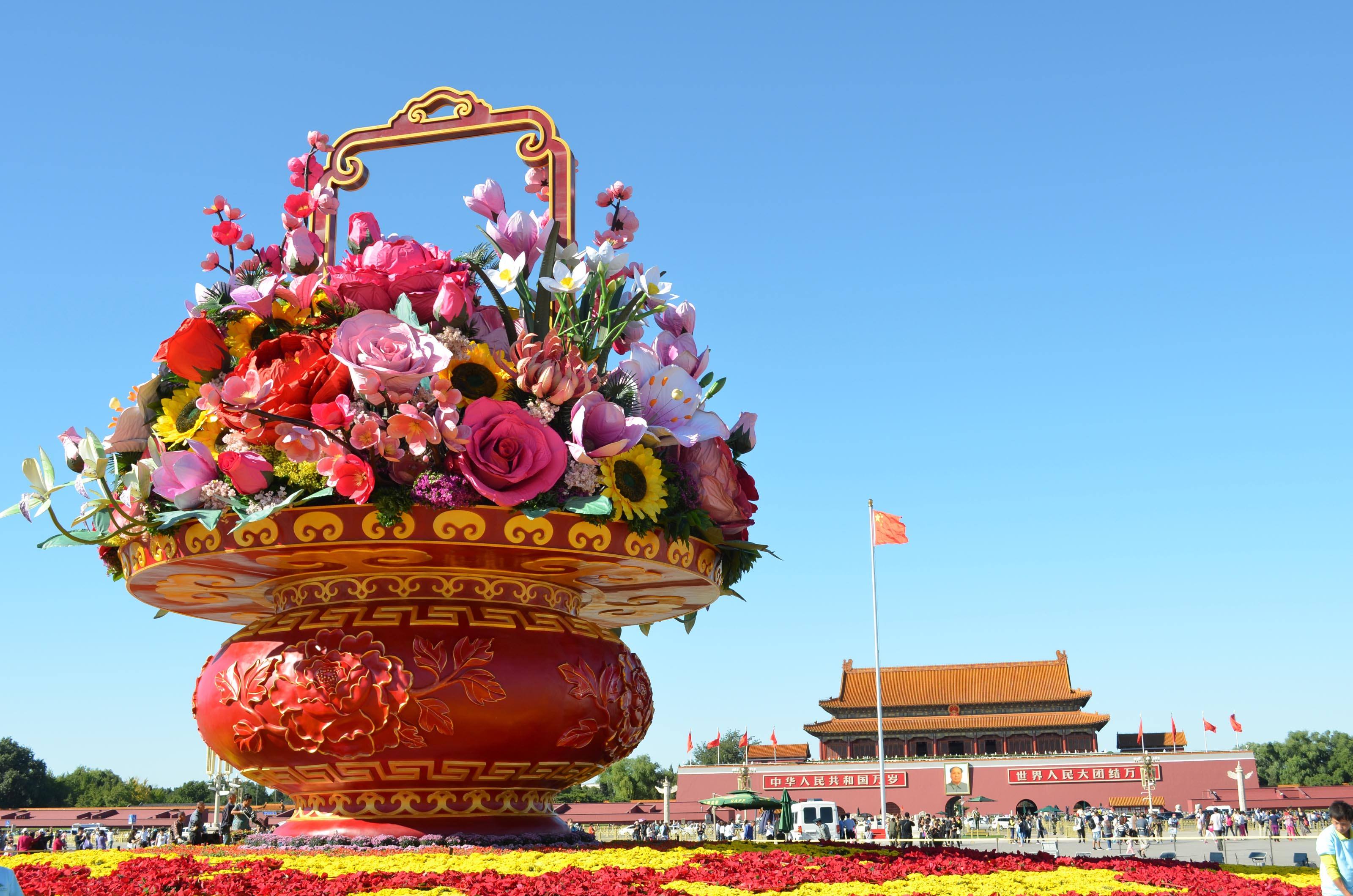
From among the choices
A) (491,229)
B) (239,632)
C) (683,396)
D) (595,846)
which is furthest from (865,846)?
(491,229)

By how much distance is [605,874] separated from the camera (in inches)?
131

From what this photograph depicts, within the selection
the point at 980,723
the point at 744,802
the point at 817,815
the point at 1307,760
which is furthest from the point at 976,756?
the point at 1307,760

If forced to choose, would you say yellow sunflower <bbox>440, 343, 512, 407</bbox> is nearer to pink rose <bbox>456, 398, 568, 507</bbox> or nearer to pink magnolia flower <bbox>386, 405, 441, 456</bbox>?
pink rose <bbox>456, 398, 568, 507</bbox>

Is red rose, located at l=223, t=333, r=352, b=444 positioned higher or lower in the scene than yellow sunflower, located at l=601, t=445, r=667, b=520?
higher

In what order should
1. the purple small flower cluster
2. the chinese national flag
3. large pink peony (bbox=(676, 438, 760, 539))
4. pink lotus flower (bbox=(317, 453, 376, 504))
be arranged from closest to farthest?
pink lotus flower (bbox=(317, 453, 376, 504)), the purple small flower cluster, large pink peony (bbox=(676, 438, 760, 539)), the chinese national flag

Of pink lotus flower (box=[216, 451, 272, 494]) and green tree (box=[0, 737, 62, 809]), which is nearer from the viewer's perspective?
pink lotus flower (box=[216, 451, 272, 494])

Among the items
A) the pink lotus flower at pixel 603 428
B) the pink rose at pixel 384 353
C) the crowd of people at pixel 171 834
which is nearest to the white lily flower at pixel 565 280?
the pink lotus flower at pixel 603 428

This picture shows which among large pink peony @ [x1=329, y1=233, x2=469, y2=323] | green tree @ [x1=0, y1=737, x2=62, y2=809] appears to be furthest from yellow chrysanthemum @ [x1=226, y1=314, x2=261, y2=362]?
green tree @ [x1=0, y1=737, x2=62, y2=809]

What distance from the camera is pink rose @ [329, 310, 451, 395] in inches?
150

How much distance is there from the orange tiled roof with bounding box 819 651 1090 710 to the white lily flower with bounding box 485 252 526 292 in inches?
1781

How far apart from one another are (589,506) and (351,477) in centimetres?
85

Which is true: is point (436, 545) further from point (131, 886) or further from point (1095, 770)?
point (1095, 770)

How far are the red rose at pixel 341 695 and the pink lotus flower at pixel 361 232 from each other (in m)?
1.71

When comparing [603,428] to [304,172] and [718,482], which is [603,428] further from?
[304,172]
